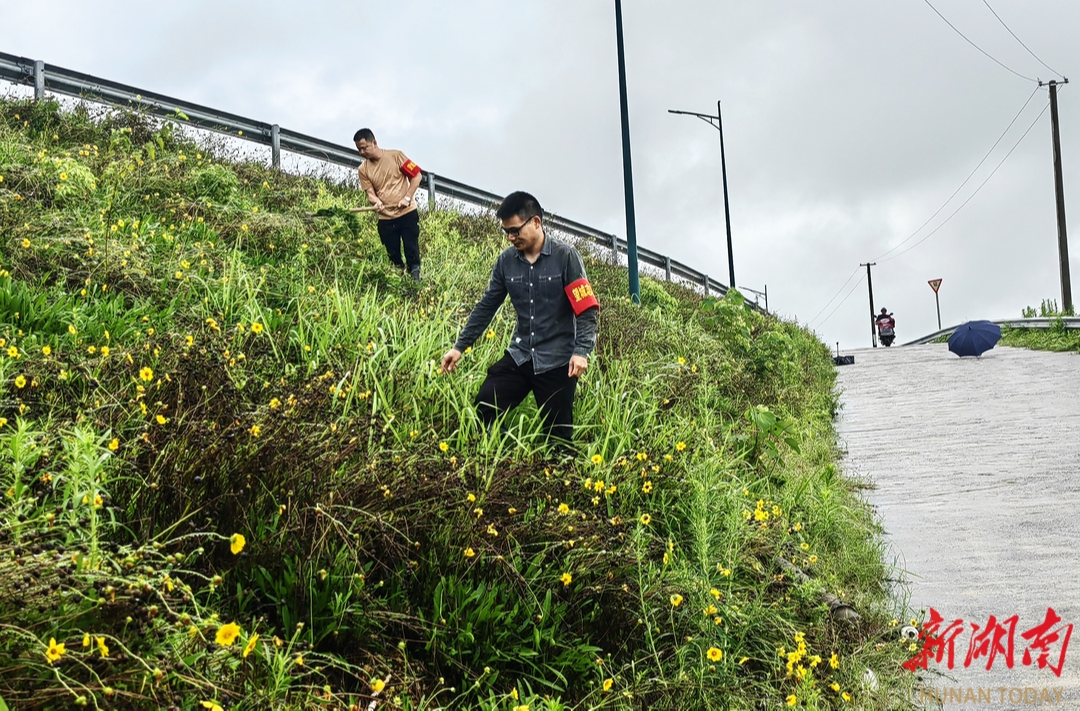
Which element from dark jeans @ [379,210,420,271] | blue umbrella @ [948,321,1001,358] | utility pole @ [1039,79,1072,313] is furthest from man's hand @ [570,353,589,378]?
utility pole @ [1039,79,1072,313]

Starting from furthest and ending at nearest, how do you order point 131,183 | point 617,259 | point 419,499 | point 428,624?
point 617,259 < point 131,183 < point 419,499 < point 428,624

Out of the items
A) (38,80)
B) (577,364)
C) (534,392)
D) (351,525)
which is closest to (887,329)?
(38,80)

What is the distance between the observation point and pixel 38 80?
1269 cm

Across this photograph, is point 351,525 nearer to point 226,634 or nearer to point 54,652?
point 226,634

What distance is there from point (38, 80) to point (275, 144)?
12.2ft

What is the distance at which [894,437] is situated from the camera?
1094 centimetres

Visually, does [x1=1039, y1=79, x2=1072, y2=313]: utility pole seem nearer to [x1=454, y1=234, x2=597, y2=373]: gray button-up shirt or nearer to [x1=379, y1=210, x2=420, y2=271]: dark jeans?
[x1=379, y1=210, x2=420, y2=271]: dark jeans

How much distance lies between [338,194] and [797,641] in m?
12.4

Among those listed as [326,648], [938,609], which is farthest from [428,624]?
[938,609]

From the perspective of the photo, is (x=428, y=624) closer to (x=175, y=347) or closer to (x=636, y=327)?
(x=175, y=347)

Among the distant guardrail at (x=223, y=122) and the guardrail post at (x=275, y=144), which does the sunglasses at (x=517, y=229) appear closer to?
the distant guardrail at (x=223, y=122)

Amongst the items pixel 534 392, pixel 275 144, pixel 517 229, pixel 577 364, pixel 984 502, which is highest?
pixel 275 144

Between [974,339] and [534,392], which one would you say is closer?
[534,392]

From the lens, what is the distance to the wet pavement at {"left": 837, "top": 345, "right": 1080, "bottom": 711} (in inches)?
186
